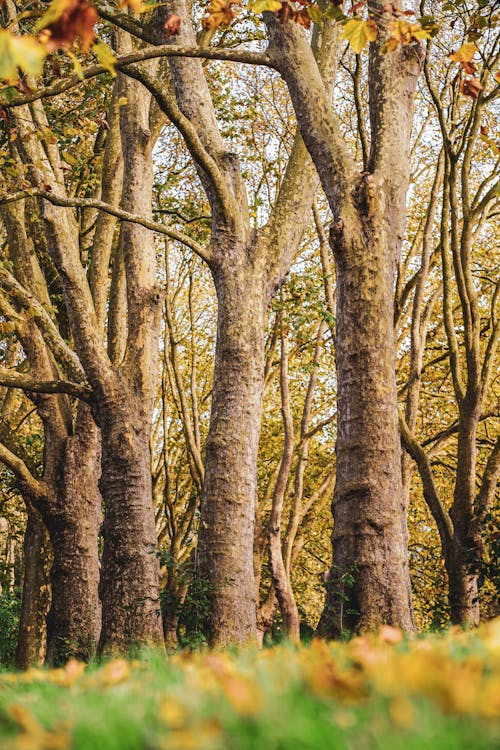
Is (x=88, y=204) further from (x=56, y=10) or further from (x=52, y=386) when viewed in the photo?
(x=56, y=10)

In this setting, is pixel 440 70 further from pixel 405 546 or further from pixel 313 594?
pixel 313 594

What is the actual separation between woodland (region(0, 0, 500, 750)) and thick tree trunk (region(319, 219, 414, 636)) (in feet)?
0.06

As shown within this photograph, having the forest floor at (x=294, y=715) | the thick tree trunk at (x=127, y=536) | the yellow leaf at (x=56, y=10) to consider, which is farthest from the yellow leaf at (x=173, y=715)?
the thick tree trunk at (x=127, y=536)

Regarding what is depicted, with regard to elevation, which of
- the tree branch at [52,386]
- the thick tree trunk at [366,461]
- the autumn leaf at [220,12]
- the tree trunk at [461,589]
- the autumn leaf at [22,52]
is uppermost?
the autumn leaf at [220,12]

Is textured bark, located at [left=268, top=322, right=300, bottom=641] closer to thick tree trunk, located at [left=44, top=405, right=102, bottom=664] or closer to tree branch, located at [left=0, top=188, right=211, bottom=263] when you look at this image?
thick tree trunk, located at [left=44, top=405, right=102, bottom=664]

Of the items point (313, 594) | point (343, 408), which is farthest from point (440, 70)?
point (313, 594)

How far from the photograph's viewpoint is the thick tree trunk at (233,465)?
650 cm

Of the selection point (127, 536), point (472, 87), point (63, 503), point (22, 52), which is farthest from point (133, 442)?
point (22, 52)

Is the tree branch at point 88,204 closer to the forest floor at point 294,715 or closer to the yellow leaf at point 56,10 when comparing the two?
the yellow leaf at point 56,10

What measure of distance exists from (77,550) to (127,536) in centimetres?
239

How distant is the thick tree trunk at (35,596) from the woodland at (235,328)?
0.05 metres

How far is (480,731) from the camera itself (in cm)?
110

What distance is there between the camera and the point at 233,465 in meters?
6.78

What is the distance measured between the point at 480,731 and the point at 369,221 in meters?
4.93
